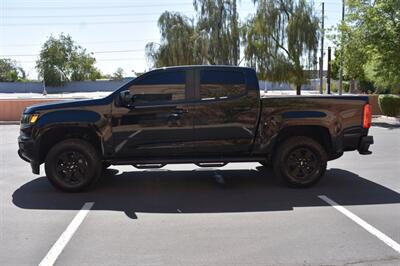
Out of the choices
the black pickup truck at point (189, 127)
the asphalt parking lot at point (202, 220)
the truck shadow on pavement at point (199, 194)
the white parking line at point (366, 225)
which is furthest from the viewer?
the black pickup truck at point (189, 127)

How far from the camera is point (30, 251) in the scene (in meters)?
4.77

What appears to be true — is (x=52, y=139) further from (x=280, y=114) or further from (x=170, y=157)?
(x=280, y=114)

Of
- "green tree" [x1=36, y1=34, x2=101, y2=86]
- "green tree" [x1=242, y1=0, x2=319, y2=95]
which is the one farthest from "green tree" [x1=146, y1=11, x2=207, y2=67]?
"green tree" [x1=36, y1=34, x2=101, y2=86]

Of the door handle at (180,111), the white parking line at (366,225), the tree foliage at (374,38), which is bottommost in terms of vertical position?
the white parking line at (366,225)

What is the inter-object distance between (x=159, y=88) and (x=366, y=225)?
363cm

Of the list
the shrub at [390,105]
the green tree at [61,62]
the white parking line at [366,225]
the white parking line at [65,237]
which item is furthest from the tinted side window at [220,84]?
the green tree at [61,62]

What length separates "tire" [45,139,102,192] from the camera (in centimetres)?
715

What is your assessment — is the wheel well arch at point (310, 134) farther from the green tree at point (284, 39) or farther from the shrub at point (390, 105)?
the green tree at point (284, 39)

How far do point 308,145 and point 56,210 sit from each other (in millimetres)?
3952

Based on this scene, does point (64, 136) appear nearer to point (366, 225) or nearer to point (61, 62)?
point (366, 225)

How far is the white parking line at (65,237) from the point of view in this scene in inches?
177

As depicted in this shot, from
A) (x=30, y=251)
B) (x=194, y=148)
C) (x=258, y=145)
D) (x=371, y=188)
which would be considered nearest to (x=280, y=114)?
(x=258, y=145)

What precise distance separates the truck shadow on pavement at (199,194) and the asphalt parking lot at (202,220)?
15 mm

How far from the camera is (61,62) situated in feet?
283
